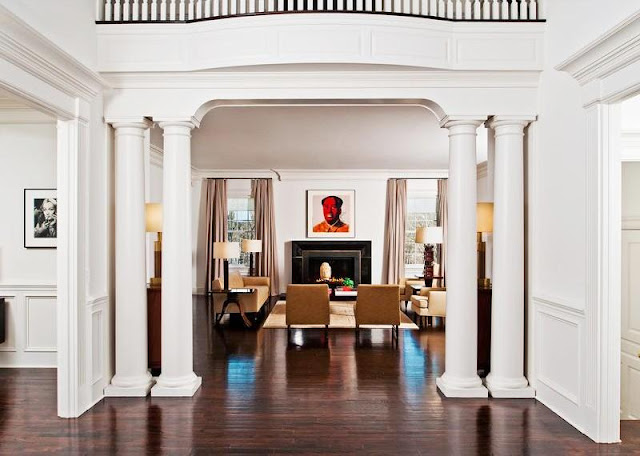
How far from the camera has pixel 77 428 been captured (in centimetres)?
380

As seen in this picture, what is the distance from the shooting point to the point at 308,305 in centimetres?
742

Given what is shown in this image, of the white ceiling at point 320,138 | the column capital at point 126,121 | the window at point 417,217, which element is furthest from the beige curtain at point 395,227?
the column capital at point 126,121

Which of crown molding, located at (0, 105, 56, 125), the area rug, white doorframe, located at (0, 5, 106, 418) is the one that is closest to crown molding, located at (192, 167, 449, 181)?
the area rug

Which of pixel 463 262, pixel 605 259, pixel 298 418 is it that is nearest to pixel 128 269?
pixel 298 418

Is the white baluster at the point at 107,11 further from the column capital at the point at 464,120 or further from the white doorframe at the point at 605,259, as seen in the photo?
the white doorframe at the point at 605,259

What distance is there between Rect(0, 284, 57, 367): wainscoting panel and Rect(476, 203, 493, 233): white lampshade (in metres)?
4.79

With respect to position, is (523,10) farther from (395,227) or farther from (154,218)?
(395,227)

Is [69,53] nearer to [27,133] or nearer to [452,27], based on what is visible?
[27,133]

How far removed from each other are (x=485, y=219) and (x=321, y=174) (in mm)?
7669

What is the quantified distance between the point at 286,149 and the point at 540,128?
5.40 meters

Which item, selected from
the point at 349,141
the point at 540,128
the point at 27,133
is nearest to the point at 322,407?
the point at 540,128

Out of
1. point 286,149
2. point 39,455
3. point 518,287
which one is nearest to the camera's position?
point 39,455

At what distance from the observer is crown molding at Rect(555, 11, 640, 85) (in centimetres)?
308

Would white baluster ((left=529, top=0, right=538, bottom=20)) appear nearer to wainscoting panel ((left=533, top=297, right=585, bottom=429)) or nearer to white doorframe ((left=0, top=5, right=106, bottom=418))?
wainscoting panel ((left=533, top=297, right=585, bottom=429))
